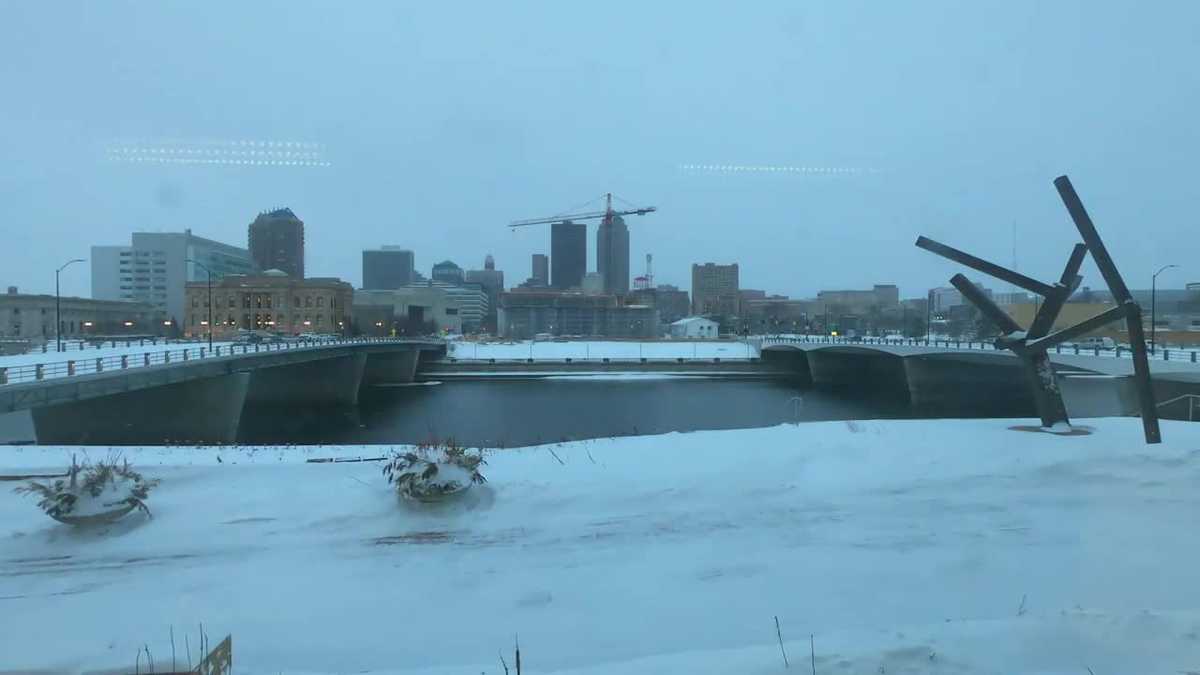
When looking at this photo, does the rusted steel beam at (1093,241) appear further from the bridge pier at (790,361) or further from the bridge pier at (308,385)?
the bridge pier at (790,361)

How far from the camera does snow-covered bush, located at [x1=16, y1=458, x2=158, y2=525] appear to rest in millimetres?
7367

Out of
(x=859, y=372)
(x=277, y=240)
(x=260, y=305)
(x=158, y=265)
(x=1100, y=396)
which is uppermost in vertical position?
(x=277, y=240)

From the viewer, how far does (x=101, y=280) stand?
3282 inches

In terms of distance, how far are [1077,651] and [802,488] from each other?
13.7 feet

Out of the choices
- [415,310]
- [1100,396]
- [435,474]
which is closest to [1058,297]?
[435,474]

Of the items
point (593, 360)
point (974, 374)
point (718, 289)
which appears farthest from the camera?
point (718, 289)

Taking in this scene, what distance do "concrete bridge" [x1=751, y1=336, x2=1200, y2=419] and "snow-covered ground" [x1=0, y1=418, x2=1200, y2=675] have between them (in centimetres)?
1737

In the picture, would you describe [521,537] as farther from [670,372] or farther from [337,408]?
[670,372]

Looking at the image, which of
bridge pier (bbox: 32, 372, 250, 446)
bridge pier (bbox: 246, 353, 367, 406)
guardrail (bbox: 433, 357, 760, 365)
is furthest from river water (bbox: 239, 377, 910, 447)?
guardrail (bbox: 433, 357, 760, 365)

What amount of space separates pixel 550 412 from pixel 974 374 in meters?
28.8

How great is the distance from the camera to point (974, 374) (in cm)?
5072

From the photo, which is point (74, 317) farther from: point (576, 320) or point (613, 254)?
point (613, 254)

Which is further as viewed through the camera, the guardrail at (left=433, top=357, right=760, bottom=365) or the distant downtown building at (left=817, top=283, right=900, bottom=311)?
the distant downtown building at (left=817, top=283, right=900, bottom=311)

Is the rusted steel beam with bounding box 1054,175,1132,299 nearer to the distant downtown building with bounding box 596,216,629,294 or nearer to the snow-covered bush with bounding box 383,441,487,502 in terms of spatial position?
the snow-covered bush with bounding box 383,441,487,502
